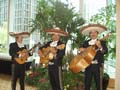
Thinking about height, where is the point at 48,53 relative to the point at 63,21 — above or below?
below

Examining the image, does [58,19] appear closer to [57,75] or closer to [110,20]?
[110,20]

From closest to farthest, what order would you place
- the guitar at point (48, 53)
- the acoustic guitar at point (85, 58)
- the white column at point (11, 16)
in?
the acoustic guitar at point (85, 58) → the guitar at point (48, 53) → the white column at point (11, 16)

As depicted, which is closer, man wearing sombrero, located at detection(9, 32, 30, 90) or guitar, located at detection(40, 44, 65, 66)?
guitar, located at detection(40, 44, 65, 66)

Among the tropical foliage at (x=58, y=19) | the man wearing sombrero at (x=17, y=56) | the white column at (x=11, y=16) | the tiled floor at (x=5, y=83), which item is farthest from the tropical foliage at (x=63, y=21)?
the white column at (x=11, y=16)

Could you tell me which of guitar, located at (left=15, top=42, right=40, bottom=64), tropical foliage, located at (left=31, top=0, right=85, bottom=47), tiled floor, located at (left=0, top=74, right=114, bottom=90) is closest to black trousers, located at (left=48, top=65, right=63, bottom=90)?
guitar, located at (left=15, top=42, right=40, bottom=64)

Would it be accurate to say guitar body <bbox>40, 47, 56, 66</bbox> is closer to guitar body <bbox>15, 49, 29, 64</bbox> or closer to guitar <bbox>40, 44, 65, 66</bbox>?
guitar <bbox>40, 44, 65, 66</bbox>

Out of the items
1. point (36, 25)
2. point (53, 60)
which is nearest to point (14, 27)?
point (36, 25)

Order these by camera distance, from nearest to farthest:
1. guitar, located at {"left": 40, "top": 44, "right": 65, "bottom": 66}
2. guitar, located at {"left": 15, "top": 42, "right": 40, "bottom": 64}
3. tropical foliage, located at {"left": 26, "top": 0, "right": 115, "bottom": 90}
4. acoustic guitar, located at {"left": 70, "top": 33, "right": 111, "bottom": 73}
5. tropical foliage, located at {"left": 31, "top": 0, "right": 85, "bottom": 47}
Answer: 1. acoustic guitar, located at {"left": 70, "top": 33, "right": 111, "bottom": 73}
2. guitar, located at {"left": 40, "top": 44, "right": 65, "bottom": 66}
3. guitar, located at {"left": 15, "top": 42, "right": 40, "bottom": 64}
4. tropical foliage, located at {"left": 26, "top": 0, "right": 115, "bottom": 90}
5. tropical foliage, located at {"left": 31, "top": 0, "right": 85, "bottom": 47}

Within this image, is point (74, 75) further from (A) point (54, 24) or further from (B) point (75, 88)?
(A) point (54, 24)

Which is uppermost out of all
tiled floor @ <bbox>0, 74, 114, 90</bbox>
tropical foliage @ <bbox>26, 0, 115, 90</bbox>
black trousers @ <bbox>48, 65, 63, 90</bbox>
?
tropical foliage @ <bbox>26, 0, 115, 90</bbox>

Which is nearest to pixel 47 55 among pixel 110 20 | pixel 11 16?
pixel 110 20

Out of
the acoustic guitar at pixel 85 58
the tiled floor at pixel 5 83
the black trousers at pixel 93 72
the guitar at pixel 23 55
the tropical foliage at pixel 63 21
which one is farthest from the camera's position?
the tiled floor at pixel 5 83

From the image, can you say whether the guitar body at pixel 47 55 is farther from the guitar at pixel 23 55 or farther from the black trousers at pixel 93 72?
the black trousers at pixel 93 72

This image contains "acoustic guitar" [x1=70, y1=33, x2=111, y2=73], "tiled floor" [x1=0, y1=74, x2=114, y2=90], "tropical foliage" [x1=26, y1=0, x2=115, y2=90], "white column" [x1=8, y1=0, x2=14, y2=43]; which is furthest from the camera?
"white column" [x1=8, y1=0, x2=14, y2=43]
